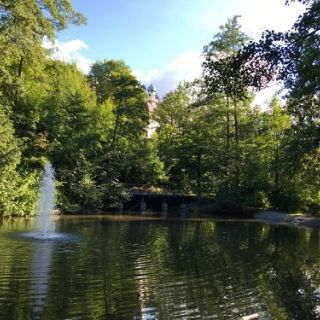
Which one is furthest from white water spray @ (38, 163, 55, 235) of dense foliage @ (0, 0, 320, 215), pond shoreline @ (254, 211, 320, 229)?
pond shoreline @ (254, 211, 320, 229)

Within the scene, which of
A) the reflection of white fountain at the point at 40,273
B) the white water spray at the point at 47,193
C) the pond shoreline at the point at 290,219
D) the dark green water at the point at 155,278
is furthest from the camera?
the white water spray at the point at 47,193

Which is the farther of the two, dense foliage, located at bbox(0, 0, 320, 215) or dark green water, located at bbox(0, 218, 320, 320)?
dense foliage, located at bbox(0, 0, 320, 215)

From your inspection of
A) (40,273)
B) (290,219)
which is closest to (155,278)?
(40,273)

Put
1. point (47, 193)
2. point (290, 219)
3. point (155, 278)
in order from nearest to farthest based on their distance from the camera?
1. point (155, 278)
2. point (290, 219)
3. point (47, 193)

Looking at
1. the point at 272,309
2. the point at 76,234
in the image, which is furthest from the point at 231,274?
the point at 76,234

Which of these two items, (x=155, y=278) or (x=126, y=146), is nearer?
(x=155, y=278)

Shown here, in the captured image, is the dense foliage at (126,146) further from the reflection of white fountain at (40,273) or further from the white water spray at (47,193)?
the reflection of white fountain at (40,273)

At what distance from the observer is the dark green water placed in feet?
24.4

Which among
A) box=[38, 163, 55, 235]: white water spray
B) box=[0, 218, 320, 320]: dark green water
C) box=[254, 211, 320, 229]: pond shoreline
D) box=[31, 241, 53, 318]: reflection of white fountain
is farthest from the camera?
box=[38, 163, 55, 235]: white water spray

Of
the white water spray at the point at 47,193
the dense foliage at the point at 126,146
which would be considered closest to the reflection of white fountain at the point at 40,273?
the dense foliage at the point at 126,146

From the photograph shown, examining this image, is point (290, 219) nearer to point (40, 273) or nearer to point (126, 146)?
point (126, 146)

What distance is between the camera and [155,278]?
992cm

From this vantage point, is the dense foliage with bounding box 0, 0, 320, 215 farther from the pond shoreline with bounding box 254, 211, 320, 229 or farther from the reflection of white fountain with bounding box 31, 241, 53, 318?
the reflection of white fountain with bounding box 31, 241, 53, 318

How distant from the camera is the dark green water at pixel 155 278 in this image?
744cm
